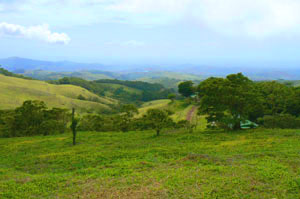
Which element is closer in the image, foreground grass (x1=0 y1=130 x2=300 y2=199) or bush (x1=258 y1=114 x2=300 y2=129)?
foreground grass (x1=0 y1=130 x2=300 y2=199)

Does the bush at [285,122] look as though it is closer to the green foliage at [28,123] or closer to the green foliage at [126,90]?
the green foliage at [28,123]

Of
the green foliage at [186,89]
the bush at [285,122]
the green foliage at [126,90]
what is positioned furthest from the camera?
the green foliage at [126,90]

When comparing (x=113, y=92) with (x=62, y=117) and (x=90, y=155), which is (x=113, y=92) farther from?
(x=90, y=155)

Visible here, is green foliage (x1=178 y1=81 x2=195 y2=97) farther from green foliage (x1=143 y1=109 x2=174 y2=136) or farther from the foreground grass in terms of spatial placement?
the foreground grass

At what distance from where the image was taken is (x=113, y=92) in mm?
167500

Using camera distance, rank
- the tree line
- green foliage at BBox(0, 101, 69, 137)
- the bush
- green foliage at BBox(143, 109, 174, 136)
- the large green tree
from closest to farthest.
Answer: the large green tree
the tree line
green foliage at BBox(143, 109, 174, 136)
the bush
green foliage at BBox(0, 101, 69, 137)

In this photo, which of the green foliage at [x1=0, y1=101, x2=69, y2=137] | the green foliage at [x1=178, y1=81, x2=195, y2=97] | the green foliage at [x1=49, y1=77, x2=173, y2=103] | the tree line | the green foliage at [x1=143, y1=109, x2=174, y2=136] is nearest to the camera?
the tree line

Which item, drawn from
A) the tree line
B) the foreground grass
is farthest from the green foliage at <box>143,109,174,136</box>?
the foreground grass

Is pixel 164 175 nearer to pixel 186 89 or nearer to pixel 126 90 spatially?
pixel 186 89

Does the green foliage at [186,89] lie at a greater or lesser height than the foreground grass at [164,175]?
greater

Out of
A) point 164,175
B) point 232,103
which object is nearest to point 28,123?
point 232,103

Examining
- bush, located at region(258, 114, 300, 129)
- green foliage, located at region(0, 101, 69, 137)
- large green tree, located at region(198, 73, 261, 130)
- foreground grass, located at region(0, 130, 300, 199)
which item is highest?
large green tree, located at region(198, 73, 261, 130)

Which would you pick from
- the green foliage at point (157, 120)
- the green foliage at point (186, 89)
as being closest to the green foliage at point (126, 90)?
the green foliage at point (186, 89)

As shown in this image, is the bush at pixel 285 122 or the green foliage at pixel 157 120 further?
the bush at pixel 285 122
